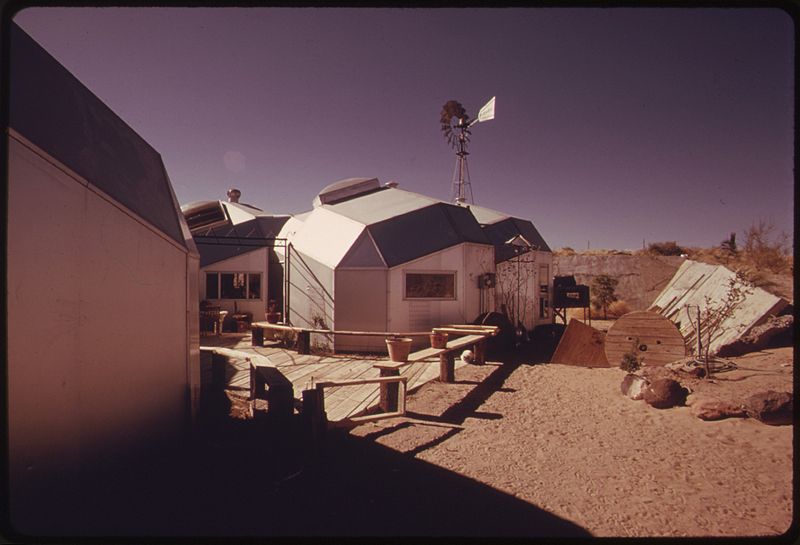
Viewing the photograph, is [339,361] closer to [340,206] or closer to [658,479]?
[340,206]

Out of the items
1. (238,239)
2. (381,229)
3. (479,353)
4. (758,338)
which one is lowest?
(479,353)

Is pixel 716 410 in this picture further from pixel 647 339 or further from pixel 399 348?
pixel 399 348

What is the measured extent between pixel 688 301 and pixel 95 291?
1494 cm

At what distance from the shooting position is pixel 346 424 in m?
5.06

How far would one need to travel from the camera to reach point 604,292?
63.8 feet

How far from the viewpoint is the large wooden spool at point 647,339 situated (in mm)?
7816

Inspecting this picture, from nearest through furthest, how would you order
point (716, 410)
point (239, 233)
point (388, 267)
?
point (716, 410)
point (388, 267)
point (239, 233)

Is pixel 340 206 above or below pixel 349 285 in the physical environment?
above

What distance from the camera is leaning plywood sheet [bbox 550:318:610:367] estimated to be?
30.2 ft

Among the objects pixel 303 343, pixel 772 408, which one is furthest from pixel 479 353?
pixel 772 408

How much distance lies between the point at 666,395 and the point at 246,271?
1517 cm

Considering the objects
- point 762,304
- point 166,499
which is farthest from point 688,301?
point 166,499

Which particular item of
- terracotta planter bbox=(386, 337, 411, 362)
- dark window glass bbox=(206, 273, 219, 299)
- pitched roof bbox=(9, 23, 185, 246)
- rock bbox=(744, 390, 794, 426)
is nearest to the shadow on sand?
pitched roof bbox=(9, 23, 185, 246)

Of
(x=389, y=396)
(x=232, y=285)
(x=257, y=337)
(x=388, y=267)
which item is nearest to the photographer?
(x=389, y=396)
